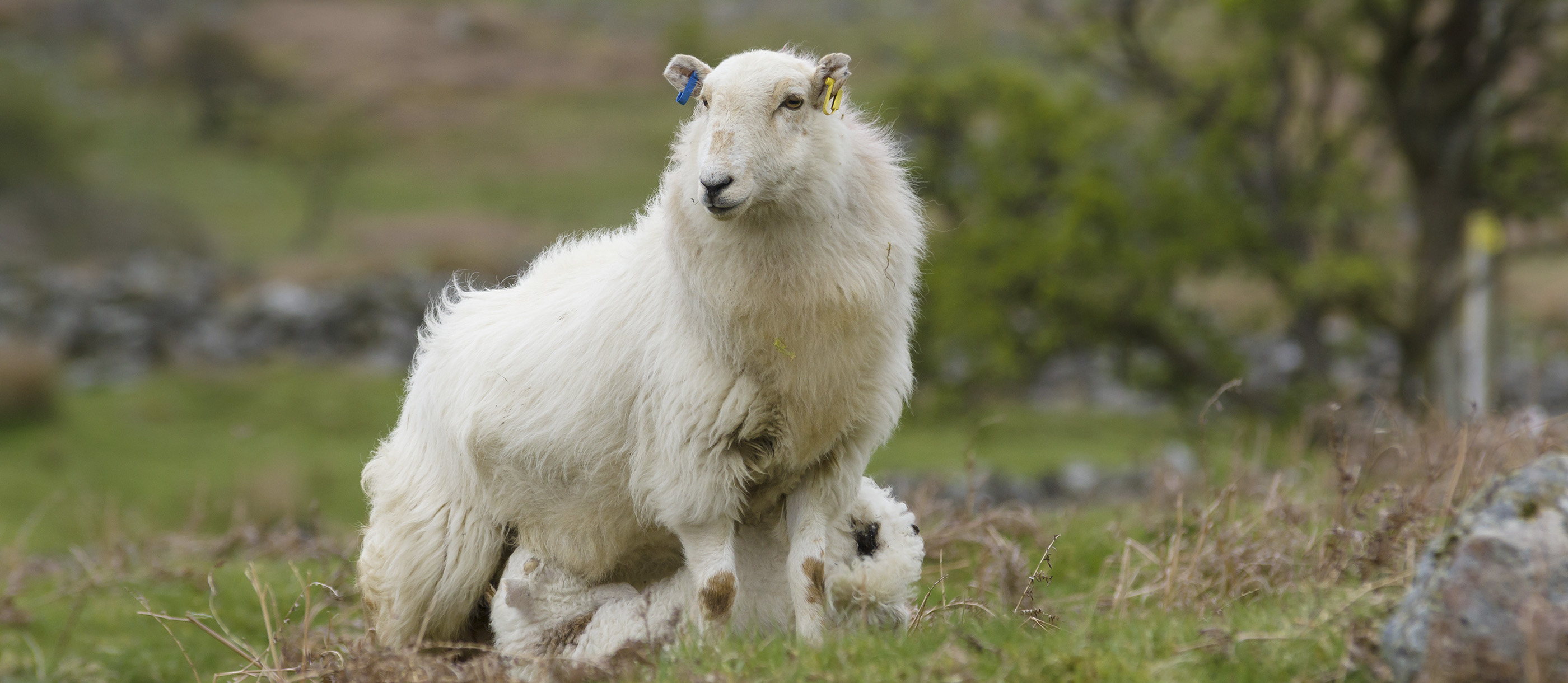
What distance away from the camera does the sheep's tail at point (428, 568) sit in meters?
5.89

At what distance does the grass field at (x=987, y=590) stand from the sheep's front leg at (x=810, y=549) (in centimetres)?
26

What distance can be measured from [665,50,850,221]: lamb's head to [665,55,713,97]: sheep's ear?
5 centimetres

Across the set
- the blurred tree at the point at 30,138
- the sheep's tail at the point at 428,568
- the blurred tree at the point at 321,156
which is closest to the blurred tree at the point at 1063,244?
the sheep's tail at the point at 428,568

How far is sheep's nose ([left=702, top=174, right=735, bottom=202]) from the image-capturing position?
463 centimetres

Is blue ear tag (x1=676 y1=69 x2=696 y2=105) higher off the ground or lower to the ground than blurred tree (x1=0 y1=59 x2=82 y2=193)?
lower

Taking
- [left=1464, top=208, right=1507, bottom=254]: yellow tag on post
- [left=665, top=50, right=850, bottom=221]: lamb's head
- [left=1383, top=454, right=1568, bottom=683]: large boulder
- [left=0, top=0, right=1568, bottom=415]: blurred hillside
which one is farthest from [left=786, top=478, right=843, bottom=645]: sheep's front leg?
[left=1464, top=208, right=1507, bottom=254]: yellow tag on post

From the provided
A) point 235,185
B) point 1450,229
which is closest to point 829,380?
point 1450,229

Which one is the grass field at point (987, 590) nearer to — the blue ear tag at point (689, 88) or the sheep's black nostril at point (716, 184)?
the sheep's black nostril at point (716, 184)

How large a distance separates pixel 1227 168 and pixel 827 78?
60.9ft

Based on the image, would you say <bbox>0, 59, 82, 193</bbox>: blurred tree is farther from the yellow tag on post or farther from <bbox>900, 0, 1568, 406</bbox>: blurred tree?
the yellow tag on post

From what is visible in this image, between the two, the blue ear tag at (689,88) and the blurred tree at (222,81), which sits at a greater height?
the blurred tree at (222,81)

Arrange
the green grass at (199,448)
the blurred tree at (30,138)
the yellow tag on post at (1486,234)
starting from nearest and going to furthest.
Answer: the green grass at (199,448), the yellow tag on post at (1486,234), the blurred tree at (30,138)

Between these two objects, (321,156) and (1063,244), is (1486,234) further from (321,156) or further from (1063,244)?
(321,156)

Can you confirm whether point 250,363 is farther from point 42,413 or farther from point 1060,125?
point 1060,125
